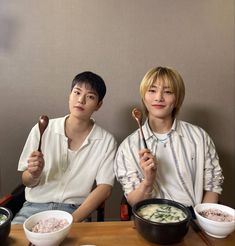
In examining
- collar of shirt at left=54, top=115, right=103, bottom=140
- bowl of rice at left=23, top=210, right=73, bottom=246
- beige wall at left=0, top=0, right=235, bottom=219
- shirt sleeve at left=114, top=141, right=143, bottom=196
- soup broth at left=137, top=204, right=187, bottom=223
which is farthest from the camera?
beige wall at left=0, top=0, right=235, bottom=219

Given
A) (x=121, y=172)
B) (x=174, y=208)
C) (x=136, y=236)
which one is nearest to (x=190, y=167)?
(x=121, y=172)

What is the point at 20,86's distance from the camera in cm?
180

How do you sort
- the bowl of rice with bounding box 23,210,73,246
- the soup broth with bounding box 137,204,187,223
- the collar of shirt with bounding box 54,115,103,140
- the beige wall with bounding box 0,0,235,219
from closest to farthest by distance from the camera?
the bowl of rice with bounding box 23,210,73,246, the soup broth with bounding box 137,204,187,223, the collar of shirt with bounding box 54,115,103,140, the beige wall with bounding box 0,0,235,219

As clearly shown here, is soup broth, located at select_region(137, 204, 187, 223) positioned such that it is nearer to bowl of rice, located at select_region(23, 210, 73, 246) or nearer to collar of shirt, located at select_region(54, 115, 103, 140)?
bowl of rice, located at select_region(23, 210, 73, 246)

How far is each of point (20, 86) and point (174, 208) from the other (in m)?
1.24

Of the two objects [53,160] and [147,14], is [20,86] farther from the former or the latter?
[147,14]

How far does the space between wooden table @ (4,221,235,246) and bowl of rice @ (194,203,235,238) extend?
0.04 metres

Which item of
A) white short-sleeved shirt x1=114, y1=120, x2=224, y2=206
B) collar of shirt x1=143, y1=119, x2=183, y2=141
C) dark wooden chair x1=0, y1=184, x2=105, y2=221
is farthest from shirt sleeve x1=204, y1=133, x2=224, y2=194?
dark wooden chair x1=0, y1=184, x2=105, y2=221

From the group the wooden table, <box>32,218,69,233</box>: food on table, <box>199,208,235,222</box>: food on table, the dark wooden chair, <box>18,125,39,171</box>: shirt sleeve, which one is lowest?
the dark wooden chair

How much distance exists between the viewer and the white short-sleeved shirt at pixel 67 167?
56.7 inches

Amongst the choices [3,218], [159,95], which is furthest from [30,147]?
[159,95]

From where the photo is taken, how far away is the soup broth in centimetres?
95

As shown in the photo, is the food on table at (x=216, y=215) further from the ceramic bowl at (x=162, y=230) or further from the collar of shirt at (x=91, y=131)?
the collar of shirt at (x=91, y=131)

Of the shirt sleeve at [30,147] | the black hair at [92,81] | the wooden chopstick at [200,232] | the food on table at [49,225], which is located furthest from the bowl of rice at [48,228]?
the black hair at [92,81]
